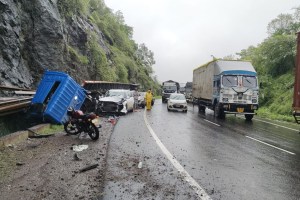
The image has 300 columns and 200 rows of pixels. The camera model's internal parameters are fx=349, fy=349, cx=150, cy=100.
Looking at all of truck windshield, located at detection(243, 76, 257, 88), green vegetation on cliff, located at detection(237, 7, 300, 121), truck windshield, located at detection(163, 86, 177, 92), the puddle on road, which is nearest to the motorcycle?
the puddle on road

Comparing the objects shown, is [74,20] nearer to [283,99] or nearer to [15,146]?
[283,99]

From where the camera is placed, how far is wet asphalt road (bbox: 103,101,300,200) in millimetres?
5965

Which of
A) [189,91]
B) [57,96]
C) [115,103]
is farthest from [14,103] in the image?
[189,91]

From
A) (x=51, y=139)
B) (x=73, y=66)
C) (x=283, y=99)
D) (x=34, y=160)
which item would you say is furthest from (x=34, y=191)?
(x=283, y=99)

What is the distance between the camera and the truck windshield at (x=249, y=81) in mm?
21312

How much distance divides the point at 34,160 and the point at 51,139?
3.17 metres

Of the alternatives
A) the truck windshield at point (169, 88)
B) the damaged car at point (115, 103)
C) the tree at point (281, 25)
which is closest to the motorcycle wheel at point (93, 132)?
the damaged car at point (115, 103)

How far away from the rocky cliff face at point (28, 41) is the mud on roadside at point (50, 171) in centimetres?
947

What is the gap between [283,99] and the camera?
31797mm

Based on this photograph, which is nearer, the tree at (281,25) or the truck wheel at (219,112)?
the truck wheel at (219,112)

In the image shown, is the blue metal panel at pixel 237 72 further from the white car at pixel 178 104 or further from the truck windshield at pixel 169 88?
the truck windshield at pixel 169 88

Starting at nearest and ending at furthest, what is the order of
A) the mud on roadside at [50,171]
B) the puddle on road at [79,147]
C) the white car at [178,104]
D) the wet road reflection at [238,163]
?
1. the mud on roadside at [50,171]
2. the wet road reflection at [238,163]
3. the puddle on road at [79,147]
4. the white car at [178,104]

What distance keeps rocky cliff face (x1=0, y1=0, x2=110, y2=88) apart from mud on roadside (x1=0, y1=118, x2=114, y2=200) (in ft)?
31.1

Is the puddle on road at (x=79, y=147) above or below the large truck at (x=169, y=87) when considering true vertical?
below
